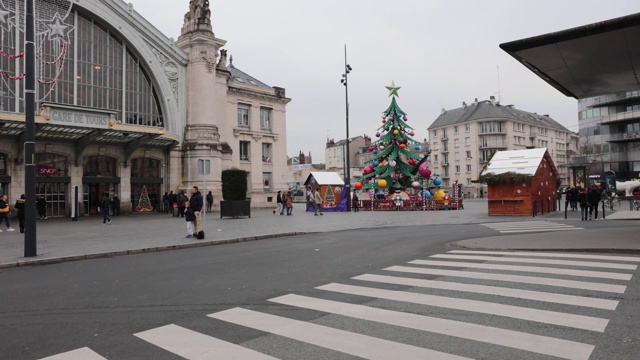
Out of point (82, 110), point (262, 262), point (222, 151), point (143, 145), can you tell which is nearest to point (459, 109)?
point (222, 151)

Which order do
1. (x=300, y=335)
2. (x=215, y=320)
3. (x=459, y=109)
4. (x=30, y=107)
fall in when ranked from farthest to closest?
(x=459, y=109), (x=30, y=107), (x=215, y=320), (x=300, y=335)

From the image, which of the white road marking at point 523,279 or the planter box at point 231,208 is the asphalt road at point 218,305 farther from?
the planter box at point 231,208

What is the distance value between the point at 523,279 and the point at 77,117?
25.0m

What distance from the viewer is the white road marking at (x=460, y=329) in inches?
169

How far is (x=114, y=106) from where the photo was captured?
104ft

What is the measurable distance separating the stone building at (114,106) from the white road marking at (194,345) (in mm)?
22870

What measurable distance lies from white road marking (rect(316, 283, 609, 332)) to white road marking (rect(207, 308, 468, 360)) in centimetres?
163

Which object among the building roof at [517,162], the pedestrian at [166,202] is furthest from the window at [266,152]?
the building roof at [517,162]

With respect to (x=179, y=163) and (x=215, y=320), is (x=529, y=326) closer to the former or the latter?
(x=215, y=320)

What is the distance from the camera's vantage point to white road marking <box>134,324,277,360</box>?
169 inches

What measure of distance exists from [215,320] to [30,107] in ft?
29.7

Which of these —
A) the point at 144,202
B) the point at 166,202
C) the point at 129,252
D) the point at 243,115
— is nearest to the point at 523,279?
the point at 129,252

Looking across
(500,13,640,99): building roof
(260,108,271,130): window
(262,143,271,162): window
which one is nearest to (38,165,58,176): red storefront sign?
(262,143,271,162): window

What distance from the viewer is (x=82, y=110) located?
83.5ft
